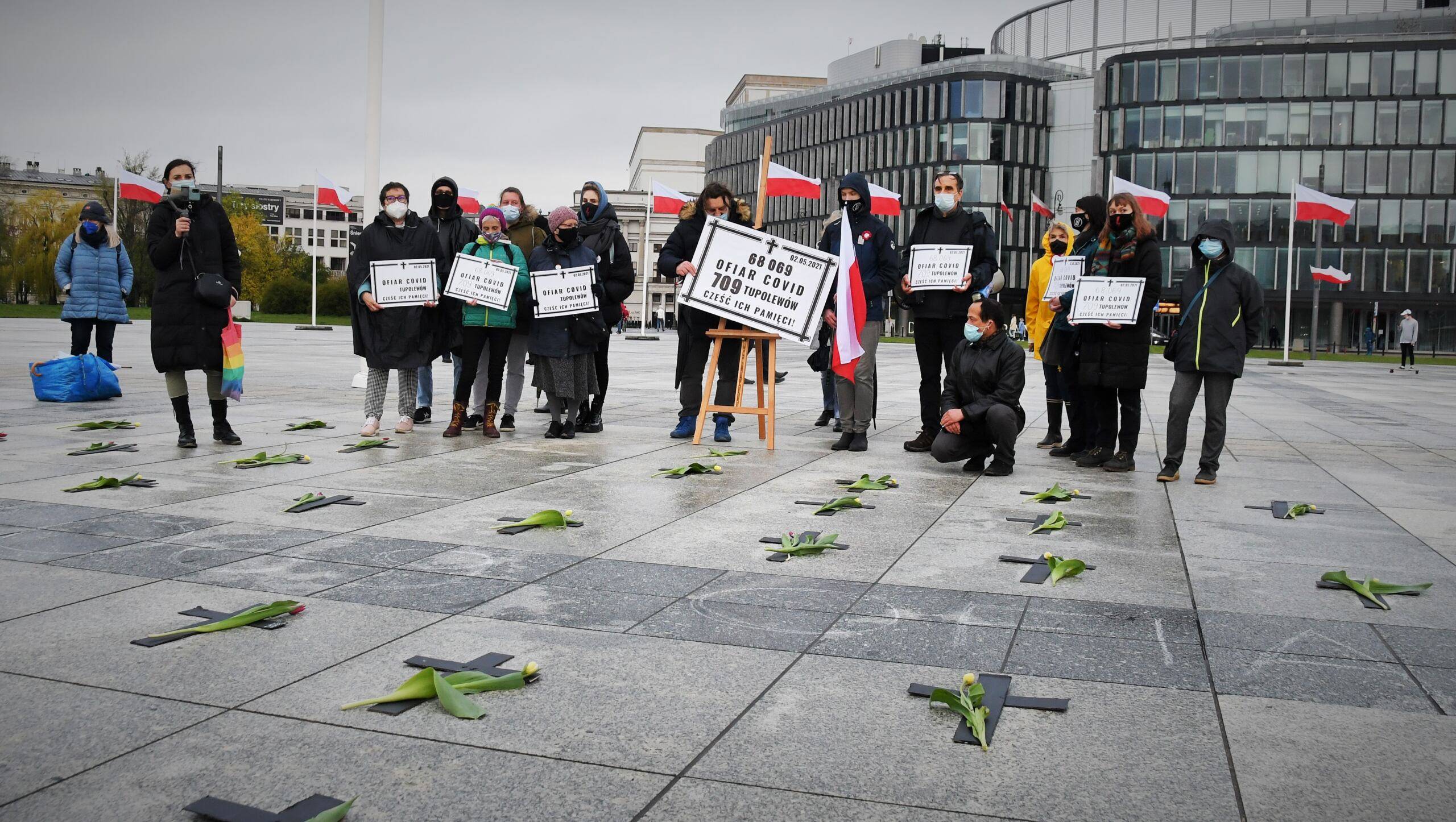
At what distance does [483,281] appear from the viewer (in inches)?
404

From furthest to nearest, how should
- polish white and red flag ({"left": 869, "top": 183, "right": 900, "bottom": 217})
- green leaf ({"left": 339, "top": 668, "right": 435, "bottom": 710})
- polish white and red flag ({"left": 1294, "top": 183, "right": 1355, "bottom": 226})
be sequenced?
polish white and red flag ({"left": 869, "top": 183, "right": 900, "bottom": 217}), polish white and red flag ({"left": 1294, "top": 183, "right": 1355, "bottom": 226}), green leaf ({"left": 339, "top": 668, "right": 435, "bottom": 710})

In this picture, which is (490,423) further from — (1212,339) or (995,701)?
(995,701)

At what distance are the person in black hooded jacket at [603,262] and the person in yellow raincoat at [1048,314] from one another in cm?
363

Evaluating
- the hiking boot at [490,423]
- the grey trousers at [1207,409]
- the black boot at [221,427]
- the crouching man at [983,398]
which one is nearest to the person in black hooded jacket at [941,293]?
the crouching man at [983,398]

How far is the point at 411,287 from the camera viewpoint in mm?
10242

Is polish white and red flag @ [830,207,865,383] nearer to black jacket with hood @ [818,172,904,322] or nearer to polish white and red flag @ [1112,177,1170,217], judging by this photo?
black jacket with hood @ [818,172,904,322]

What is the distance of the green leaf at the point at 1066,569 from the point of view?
204 inches

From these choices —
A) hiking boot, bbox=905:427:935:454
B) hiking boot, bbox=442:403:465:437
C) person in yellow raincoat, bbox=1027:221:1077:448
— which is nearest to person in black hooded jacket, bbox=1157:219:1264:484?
person in yellow raincoat, bbox=1027:221:1077:448

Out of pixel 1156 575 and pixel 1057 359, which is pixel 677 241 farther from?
pixel 1156 575

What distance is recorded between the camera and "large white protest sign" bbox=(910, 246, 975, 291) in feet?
31.8

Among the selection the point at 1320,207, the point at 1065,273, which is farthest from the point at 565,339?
the point at 1320,207

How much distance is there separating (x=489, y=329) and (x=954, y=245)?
4.03 m

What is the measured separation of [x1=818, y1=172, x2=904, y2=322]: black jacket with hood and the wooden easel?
2.09 ft

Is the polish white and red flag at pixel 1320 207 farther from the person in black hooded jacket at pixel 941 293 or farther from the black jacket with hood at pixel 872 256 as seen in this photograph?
the black jacket with hood at pixel 872 256
